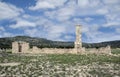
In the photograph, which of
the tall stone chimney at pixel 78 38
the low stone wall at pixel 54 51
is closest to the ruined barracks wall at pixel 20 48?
the low stone wall at pixel 54 51

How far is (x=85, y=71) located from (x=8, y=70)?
35.2 feet

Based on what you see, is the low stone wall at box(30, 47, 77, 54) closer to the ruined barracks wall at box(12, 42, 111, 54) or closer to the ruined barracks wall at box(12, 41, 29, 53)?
the ruined barracks wall at box(12, 42, 111, 54)

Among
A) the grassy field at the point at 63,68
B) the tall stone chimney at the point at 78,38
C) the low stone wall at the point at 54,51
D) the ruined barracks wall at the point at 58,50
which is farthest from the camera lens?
the tall stone chimney at the point at 78,38

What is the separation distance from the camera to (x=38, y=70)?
50750mm

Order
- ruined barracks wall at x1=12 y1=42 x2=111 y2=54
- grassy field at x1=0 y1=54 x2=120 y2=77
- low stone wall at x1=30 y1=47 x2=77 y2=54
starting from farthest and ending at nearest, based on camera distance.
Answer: low stone wall at x1=30 y1=47 x2=77 y2=54 → ruined barracks wall at x1=12 y1=42 x2=111 y2=54 → grassy field at x1=0 y1=54 x2=120 y2=77

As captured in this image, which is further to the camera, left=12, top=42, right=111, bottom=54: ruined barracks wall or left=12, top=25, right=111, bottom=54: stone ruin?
left=12, top=25, right=111, bottom=54: stone ruin

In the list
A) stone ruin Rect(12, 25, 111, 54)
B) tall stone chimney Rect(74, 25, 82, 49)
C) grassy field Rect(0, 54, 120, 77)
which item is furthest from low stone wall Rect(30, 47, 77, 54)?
grassy field Rect(0, 54, 120, 77)

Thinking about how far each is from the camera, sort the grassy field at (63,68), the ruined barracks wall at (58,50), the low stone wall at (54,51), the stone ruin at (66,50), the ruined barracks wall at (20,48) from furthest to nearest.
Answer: the ruined barracks wall at (20,48) → the low stone wall at (54,51) → the stone ruin at (66,50) → the ruined barracks wall at (58,50) → the grassy field at (63,68)

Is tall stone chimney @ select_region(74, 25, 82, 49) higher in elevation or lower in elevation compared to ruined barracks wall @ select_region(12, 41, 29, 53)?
higher

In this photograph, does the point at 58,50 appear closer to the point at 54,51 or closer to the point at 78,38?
the point at 54,51

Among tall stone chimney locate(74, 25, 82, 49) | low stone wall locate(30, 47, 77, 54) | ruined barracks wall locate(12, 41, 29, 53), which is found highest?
tall stone chimney locate(74, 25, 82, 49)

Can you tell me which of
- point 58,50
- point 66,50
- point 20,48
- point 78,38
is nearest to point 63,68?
point 66,50

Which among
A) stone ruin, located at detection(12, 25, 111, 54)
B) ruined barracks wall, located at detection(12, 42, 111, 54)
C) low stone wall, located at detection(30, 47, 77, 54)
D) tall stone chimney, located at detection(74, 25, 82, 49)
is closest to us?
ruined barracks wall, located at detection(12, 42, 111, 54)

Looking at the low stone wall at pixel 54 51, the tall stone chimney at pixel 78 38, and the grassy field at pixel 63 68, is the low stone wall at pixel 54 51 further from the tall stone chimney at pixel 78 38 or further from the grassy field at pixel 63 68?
the grassy field at pixel 63 68
